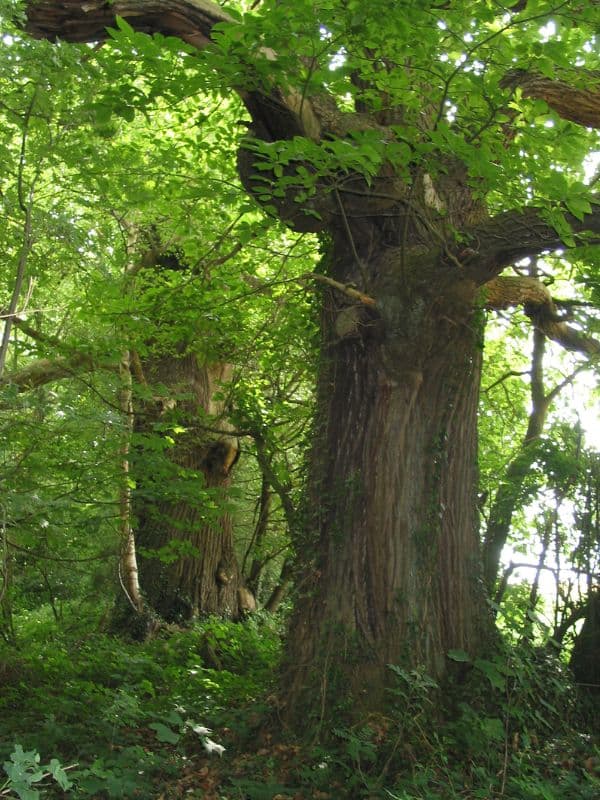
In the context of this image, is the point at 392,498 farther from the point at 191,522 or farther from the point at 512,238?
the point at 191,522

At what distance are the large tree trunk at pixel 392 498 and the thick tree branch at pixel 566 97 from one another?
2.19 m

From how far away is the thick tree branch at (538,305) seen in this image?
884cm

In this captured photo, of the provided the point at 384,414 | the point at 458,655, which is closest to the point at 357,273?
the point at 384,414

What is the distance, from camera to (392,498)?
612 cm

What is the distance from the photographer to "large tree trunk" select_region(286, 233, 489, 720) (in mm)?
5805

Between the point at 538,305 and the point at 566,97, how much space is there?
2.39m

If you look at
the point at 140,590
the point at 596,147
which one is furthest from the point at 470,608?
the point at 140,590

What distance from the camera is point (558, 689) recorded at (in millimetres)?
6102

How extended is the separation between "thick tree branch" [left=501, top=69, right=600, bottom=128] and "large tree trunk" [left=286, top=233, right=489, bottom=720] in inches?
86.3

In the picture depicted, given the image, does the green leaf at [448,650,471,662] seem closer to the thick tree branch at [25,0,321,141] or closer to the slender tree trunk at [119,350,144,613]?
the slender tree trunk at [119,350,144,613]

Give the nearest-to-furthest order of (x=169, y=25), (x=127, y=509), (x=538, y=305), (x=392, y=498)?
(x=392, y=498)
(x=169, y=25)
(x=127, y=509)
(x=538, y=305)

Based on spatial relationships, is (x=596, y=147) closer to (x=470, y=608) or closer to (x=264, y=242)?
(x=264, y=242)

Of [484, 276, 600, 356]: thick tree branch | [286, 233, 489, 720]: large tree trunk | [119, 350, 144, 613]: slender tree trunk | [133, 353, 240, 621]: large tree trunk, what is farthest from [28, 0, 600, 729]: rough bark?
[133, 353, 240, 621]: large tree trunk

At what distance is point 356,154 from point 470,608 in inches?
142
